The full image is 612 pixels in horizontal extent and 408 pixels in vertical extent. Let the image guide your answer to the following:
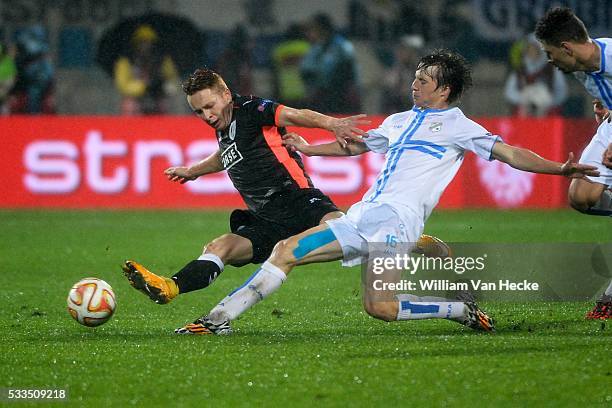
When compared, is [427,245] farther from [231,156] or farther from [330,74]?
[330,74]

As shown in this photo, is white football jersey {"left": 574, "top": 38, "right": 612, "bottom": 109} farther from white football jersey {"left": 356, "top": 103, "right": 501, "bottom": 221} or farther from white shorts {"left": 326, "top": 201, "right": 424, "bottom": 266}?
white shorts {"left": 326, "top": 201, "right": 424, "bottom": 266}

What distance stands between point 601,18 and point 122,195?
8.25 m

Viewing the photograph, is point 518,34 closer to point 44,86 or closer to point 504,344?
point 44,86

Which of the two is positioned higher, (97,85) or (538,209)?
(97,85)

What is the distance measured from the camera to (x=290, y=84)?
16453 millimetres

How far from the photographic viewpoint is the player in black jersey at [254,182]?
267 inches

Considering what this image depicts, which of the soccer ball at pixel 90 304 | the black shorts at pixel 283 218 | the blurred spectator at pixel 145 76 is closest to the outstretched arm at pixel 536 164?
the black shorts at pixel 283 218

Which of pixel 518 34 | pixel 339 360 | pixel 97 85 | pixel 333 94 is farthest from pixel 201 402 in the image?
pixel 518 34

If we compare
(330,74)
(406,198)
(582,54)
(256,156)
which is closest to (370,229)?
(406,198)

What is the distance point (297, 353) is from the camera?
5773mm

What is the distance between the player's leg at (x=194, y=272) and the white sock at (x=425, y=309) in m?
1.18

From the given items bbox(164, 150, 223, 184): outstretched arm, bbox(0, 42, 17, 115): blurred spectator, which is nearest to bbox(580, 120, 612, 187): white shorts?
bbox(164, 150, 223, 184): outstretched arm

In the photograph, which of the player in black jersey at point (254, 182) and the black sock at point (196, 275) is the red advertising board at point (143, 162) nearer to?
the player in black jersey at point (254, 182)

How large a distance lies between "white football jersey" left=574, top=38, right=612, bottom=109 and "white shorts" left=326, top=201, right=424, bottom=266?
137 centimetres
